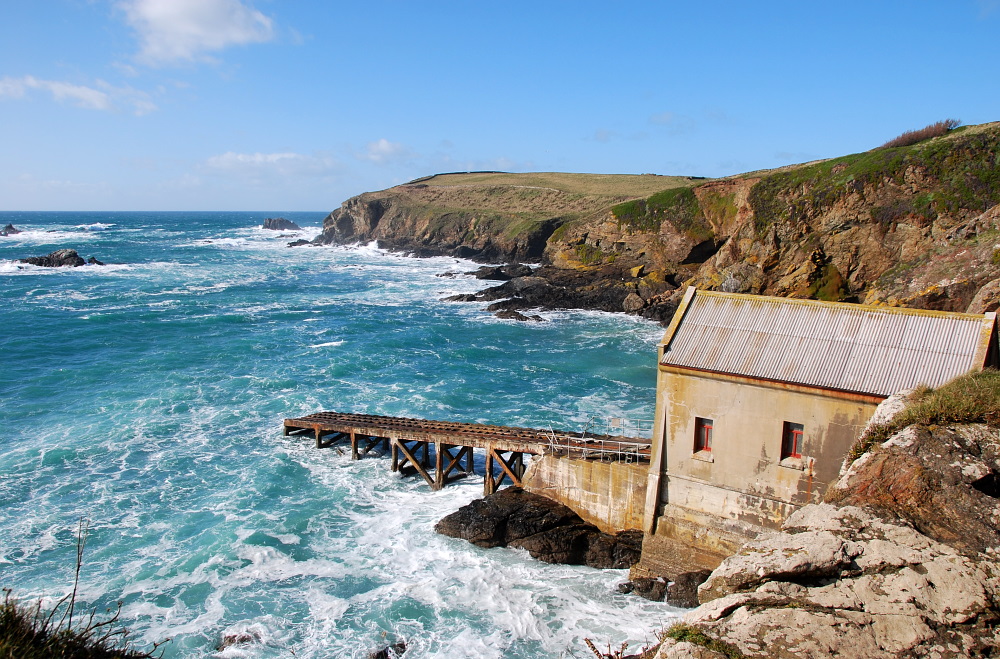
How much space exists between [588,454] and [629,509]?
1.98 meters

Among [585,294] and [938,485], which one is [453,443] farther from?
[585,294]

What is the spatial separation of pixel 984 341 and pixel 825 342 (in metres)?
3.02

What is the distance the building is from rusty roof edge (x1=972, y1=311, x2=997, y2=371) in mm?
24

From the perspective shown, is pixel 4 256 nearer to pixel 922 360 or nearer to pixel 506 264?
pixel 506 264

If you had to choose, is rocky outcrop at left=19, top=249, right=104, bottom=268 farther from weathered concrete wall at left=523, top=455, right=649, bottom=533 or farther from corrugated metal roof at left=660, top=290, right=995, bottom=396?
corrugated metal roof at left=660, top=290, right=995, bottom=396

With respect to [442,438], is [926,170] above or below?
above

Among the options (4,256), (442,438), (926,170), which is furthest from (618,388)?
(4,256)

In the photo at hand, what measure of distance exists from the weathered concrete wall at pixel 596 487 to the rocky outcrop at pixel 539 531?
0.25 metres

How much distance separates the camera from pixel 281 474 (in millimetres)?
23469

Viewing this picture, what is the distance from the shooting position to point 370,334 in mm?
45281

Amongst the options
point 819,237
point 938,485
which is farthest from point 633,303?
point 938,485

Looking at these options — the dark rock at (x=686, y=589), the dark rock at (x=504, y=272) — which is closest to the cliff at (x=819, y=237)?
the dark rock at (x=504, y=272)

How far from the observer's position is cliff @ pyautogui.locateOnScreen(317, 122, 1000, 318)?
132 feet

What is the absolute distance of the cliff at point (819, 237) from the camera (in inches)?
1581
